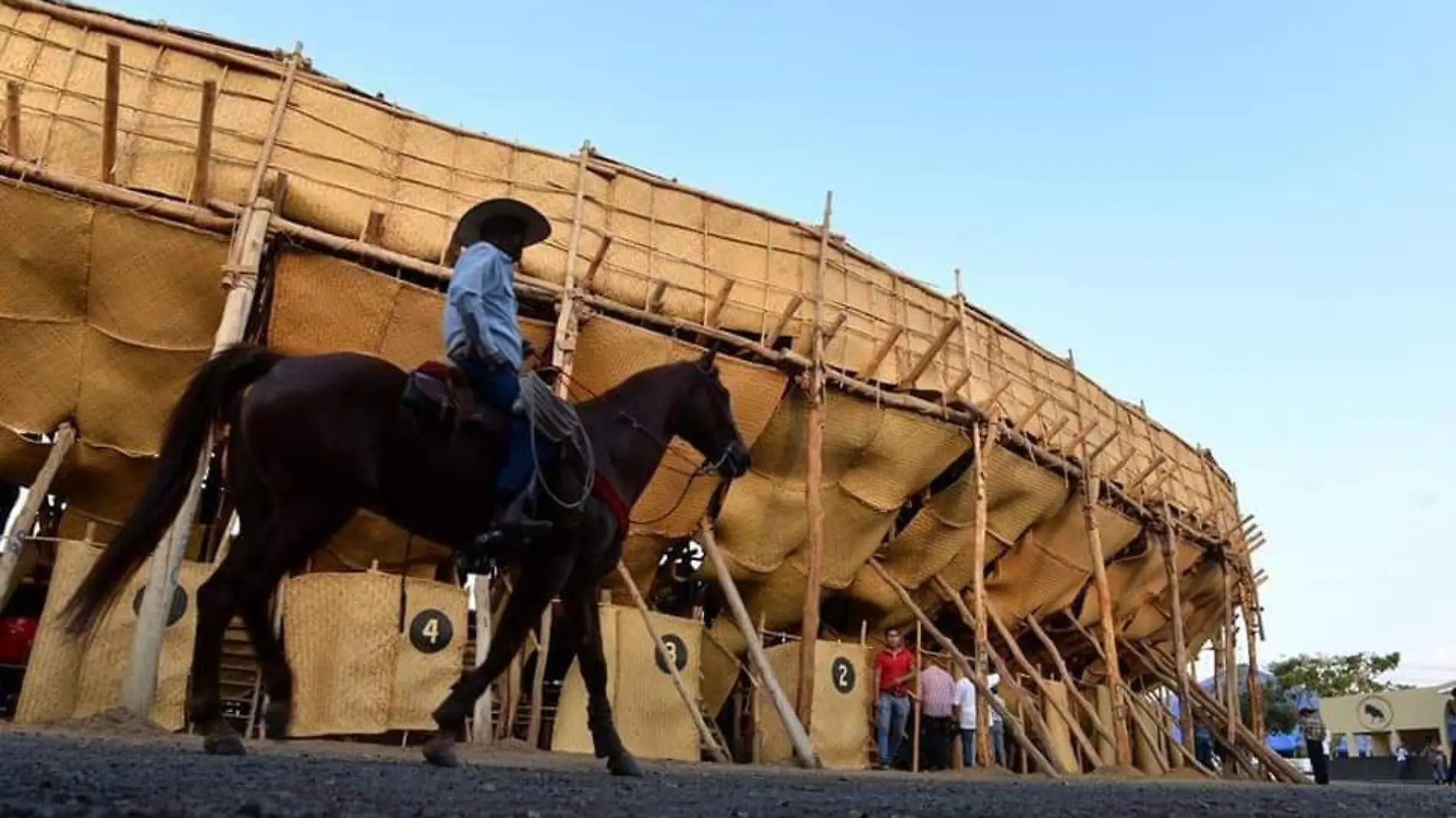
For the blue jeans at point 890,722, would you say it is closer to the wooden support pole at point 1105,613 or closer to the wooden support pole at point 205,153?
the wooden support pole at point 1105,613

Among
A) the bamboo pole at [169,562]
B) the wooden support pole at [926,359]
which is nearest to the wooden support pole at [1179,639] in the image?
the wooden support pole at [926,359]

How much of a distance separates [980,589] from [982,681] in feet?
3.37

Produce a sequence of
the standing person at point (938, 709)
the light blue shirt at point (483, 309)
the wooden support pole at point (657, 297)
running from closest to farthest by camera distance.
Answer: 1. the light blue shirt at point (483, 309)
2. the wooden support pole at point (657, 297)
3. the standing person at point (938, 709)

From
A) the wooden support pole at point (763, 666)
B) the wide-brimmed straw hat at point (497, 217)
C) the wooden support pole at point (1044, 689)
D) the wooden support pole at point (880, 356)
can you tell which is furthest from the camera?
the wooden support pole at point (1044, 689)

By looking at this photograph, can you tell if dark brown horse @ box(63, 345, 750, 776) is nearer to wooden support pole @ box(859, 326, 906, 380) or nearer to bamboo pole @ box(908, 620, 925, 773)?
wooden support pole @ box(859, 326, 906, 380)

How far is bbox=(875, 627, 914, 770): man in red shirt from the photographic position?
1255 cm

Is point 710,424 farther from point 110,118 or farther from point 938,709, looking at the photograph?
point 938,709

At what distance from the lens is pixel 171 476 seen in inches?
195

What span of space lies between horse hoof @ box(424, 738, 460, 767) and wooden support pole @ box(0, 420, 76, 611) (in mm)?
5124

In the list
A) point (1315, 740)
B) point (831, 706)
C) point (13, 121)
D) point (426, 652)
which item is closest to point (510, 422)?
point (426, 652)

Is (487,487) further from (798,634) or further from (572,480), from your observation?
(798,634)

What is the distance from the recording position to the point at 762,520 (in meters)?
12.0

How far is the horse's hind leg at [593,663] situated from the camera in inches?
210

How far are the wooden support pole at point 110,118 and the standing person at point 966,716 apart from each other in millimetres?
10216
